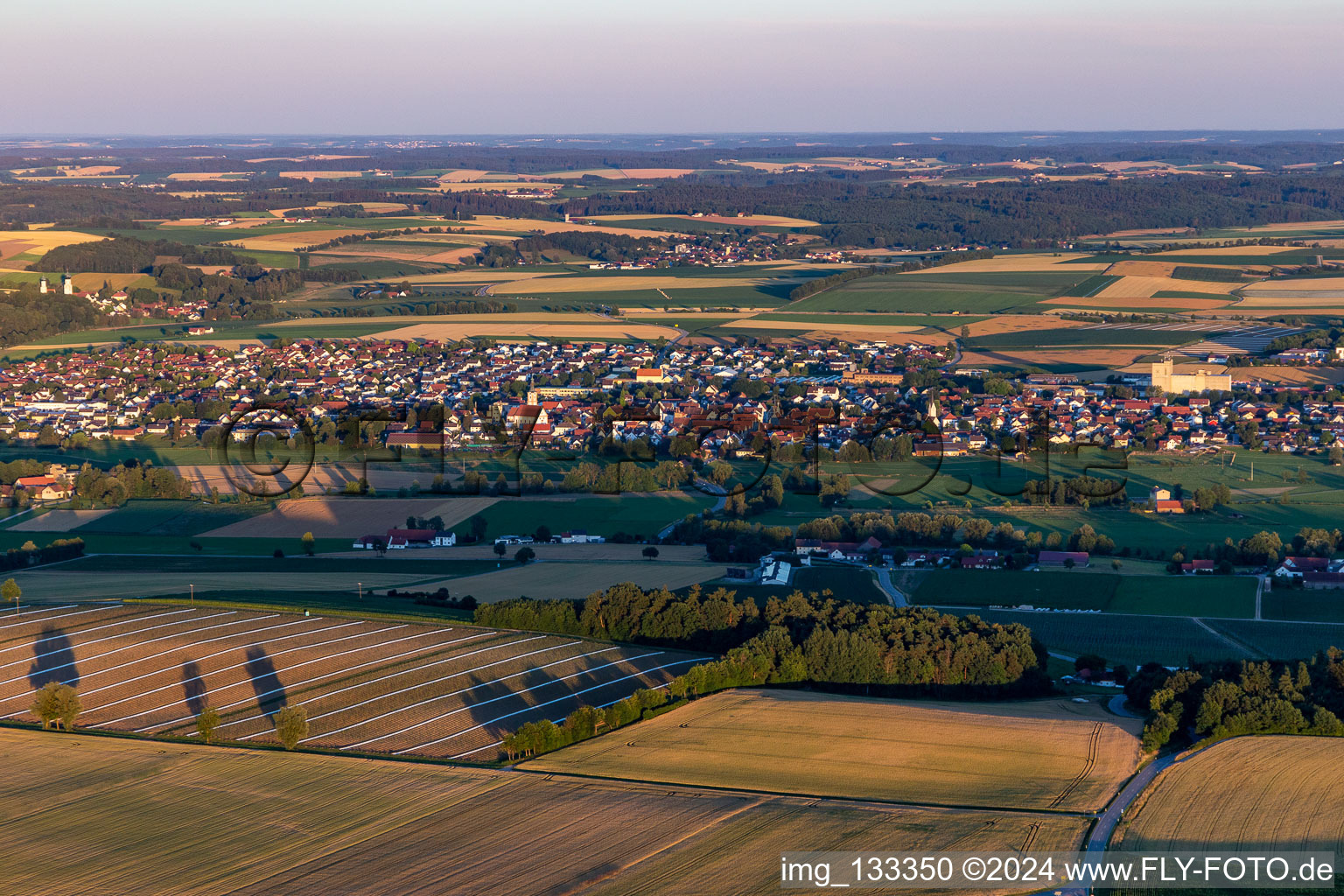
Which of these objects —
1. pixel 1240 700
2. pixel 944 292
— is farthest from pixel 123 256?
pixel 1240 700

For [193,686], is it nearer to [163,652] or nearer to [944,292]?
[163,652]

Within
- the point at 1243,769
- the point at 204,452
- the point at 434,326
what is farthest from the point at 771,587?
the point at 434,326

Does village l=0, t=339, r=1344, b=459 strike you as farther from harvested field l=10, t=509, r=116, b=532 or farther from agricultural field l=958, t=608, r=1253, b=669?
agricultural field l=958, t=608, r=1253, b=669

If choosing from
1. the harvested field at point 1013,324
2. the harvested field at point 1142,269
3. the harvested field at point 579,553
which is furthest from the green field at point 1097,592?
the harvested field at point 1142,269

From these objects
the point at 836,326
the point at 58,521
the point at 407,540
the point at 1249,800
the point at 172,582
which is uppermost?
the point at 836,326

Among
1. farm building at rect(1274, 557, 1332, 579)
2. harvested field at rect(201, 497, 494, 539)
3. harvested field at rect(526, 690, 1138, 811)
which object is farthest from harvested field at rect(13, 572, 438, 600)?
farm building at rect(1274, 557, 1332, 579)
